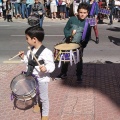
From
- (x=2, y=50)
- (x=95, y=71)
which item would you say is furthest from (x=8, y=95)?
(x=2, y=50)

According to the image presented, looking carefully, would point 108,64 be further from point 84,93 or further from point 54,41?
point 54,41

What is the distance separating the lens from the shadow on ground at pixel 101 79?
594cm

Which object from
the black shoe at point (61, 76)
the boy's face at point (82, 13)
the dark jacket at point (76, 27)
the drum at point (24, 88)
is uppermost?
the boy's face at point (82, 13)

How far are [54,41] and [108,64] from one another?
3.62 meters

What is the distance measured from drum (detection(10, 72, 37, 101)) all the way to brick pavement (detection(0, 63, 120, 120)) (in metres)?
0.77

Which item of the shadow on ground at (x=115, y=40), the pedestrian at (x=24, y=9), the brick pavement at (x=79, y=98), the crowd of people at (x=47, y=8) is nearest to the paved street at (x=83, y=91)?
the brick pavement at (x=79, y=98)

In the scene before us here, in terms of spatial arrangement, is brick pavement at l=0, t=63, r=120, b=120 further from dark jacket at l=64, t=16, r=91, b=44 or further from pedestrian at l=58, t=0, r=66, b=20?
pedestrian at l=58, t=0, r=66, b=20

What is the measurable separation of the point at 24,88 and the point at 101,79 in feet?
9.18

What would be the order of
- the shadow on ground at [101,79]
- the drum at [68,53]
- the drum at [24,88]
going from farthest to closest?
the shadow on ground at [101,79]
the drum at [68,53]
the drum at [24,88]

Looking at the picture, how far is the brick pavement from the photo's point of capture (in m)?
4.93

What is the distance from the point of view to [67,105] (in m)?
5.29

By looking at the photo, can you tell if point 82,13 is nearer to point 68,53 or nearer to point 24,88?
point 68,53

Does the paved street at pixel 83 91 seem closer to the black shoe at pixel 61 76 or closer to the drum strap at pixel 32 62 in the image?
the black shoe at pixel 61 76

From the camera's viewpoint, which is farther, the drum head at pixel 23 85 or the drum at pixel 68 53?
the drum at pixel 68 53
